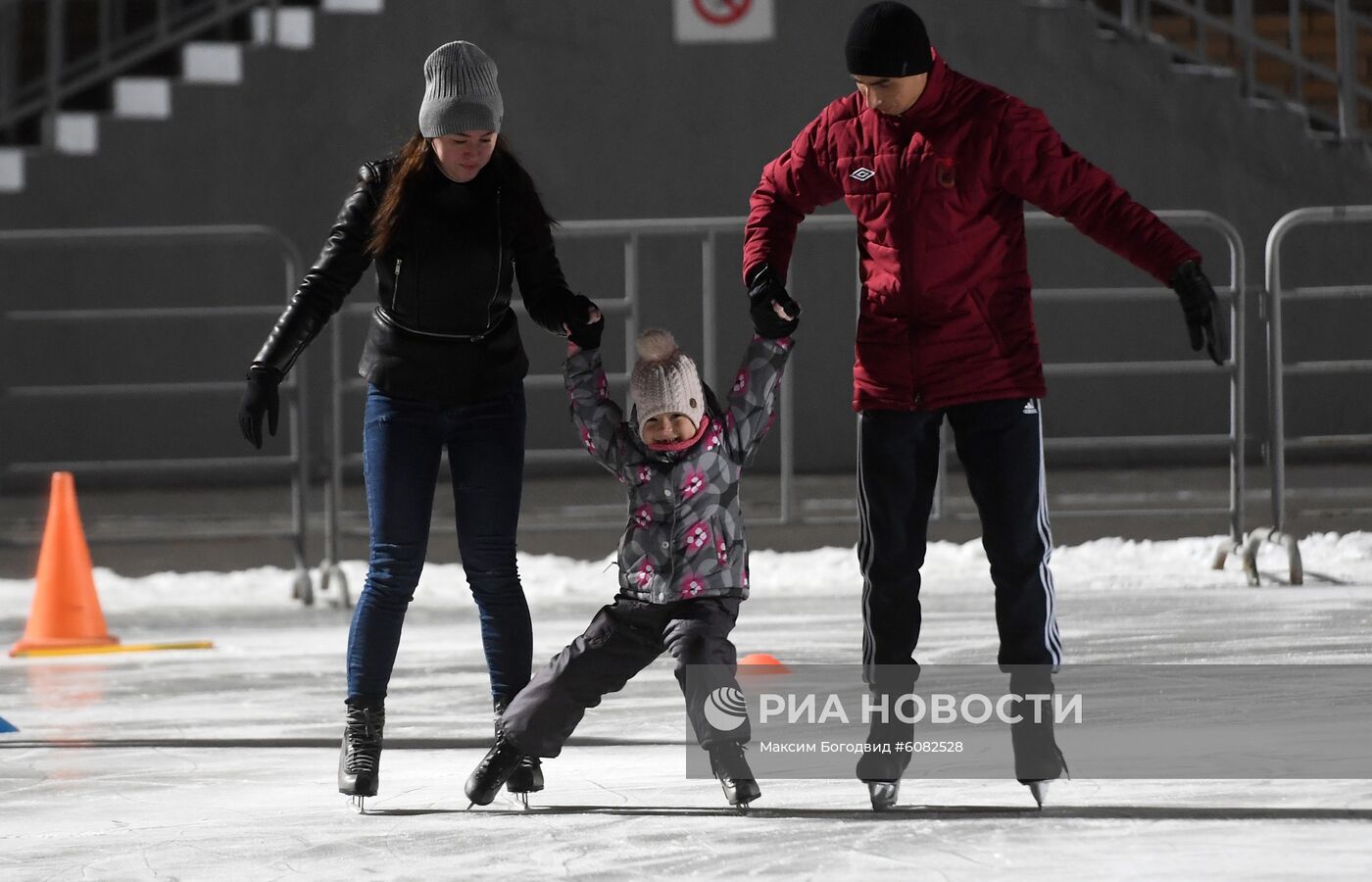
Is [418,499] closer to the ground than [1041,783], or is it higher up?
higher up

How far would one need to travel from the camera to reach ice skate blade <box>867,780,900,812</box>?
4457 millimetres

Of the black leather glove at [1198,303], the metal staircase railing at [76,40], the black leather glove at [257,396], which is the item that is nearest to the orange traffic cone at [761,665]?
the black leather glove at [257,396]

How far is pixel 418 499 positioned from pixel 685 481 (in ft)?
1.88

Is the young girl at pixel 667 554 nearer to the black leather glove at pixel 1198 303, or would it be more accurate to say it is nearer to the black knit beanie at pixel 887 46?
the black knit beanie at pixel 887 46

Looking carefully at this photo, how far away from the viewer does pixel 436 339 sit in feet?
15.1

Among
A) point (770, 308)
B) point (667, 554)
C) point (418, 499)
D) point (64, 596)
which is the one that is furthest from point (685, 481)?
point (64, 596)

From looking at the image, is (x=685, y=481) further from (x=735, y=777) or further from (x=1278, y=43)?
(x=1278, y=43)

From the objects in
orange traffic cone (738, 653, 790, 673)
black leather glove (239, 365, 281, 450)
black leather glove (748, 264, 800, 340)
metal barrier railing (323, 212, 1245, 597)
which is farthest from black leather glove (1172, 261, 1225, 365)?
metal barrier railing (323, 212, 1245, 597)

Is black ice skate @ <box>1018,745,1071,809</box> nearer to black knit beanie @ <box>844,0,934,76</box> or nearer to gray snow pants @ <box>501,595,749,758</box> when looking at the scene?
gray snow pants @ <box>501,595,749,758</box>

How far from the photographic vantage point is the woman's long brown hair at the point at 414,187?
458cm

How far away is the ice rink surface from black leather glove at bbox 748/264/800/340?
3.11 feet

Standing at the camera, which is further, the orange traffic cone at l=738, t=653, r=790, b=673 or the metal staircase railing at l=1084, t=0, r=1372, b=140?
the metal staircase railing at l=1084, t=0, r=1372, b=140

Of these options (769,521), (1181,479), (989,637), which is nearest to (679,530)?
(989,637)

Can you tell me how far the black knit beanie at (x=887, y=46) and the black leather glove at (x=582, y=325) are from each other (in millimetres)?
729
